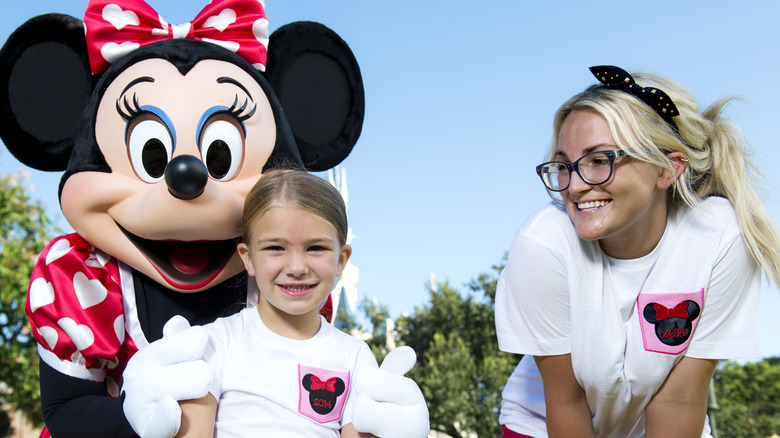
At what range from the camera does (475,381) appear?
508 inches

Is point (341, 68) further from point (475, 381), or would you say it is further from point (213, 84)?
point (475, 381)

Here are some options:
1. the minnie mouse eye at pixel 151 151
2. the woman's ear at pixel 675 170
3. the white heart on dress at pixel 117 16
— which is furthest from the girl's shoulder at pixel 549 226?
the white heart on dress at pixel 117 16

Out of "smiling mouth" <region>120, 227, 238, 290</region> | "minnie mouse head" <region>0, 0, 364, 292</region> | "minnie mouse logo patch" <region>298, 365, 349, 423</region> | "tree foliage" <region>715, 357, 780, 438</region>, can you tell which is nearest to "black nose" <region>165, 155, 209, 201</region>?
"minnie mouse head" <region>0, 0, 364, 292</region>

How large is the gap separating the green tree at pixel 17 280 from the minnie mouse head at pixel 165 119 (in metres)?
9.31

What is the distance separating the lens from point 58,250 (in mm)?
2594

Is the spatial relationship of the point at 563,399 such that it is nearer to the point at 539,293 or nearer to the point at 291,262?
the point at 539,293

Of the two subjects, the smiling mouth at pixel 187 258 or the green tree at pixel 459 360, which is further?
the green tree at pixel 459 360

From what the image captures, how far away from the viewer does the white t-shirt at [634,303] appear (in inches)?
95.3

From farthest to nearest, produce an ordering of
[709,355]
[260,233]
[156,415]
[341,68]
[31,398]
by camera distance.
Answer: [31,398], [341,68], [709,355], [260,233], [156,415]

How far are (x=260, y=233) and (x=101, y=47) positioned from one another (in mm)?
1207

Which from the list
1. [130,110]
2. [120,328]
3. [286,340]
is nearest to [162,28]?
[130,110]

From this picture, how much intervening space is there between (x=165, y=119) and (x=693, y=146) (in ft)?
6.24

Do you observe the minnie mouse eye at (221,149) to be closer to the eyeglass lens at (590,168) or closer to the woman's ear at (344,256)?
the woman's ear at (344,256)

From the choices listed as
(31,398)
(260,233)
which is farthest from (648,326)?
(31,398)
